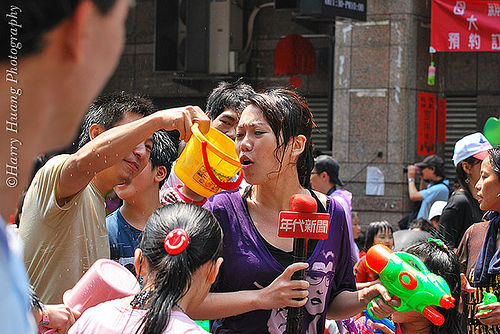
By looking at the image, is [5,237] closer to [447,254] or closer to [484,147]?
[447,254]

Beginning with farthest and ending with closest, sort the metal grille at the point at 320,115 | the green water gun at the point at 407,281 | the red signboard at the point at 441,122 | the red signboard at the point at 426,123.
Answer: the metal grille at the point at 320,115
the red signboard at the point at 441,122
the red signboard at the point at 426,123
the green water gun at the point at 407,281

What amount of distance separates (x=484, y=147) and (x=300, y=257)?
10.1 feet

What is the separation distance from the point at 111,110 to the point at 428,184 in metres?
6.39

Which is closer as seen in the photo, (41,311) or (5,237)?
(5,237)

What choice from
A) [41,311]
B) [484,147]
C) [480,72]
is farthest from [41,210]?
[480,72]

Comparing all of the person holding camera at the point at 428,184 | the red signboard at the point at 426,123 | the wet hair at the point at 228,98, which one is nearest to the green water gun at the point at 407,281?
the wet hair at the point at 228,98

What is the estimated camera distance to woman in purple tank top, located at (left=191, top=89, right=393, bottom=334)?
8.32 feet

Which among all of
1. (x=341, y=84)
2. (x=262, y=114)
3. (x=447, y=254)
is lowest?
(x=447, y=254)

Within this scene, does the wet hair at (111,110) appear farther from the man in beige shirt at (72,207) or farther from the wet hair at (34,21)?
the wet hair at (34,21)

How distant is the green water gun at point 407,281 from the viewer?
2752mm

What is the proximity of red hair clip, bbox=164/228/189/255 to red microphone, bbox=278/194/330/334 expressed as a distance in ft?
1.43

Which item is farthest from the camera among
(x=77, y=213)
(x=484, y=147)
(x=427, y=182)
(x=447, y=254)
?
(x=427, y=182)

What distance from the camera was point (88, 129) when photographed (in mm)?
3189

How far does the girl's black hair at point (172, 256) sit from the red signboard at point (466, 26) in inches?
275
